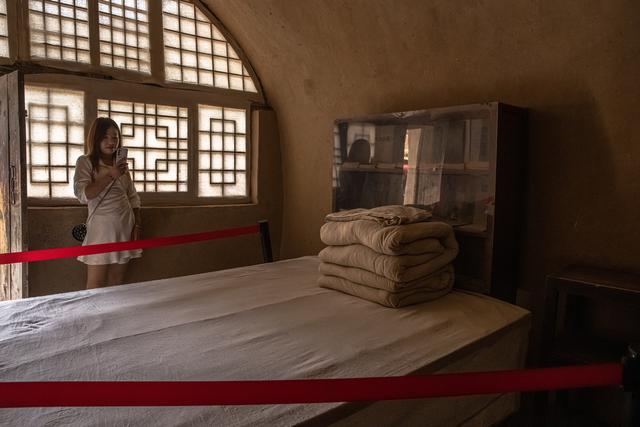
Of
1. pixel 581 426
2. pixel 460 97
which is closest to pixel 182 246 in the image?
pixel 460 97

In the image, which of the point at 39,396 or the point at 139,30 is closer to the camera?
the point at 39,396

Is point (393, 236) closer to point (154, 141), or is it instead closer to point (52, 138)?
point (154, 141)

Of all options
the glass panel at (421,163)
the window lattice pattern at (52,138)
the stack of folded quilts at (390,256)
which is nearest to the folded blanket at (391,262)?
the stack of folded quilts at (390,256)

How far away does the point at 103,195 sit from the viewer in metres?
3.28

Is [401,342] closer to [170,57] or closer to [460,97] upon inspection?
[460,97]

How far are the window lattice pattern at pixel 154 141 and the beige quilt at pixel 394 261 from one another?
2.19m

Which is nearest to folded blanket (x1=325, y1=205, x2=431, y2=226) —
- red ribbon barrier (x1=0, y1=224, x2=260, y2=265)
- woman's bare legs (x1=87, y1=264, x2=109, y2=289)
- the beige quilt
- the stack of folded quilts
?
the stack of folded quilts

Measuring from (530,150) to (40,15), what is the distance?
3529mm

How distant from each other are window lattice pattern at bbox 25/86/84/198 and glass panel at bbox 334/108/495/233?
6.65 feet

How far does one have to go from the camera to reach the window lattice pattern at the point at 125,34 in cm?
368

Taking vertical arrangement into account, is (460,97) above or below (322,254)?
above

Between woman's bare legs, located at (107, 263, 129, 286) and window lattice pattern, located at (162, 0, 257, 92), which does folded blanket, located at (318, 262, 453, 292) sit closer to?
woman's bare legs, located at (107, 263, 129, 286)

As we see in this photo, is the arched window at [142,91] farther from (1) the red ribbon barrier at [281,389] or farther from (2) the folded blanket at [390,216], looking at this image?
(1) the red ribbon barrier at [281,389]

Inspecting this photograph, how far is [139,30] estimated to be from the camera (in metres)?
3.84
